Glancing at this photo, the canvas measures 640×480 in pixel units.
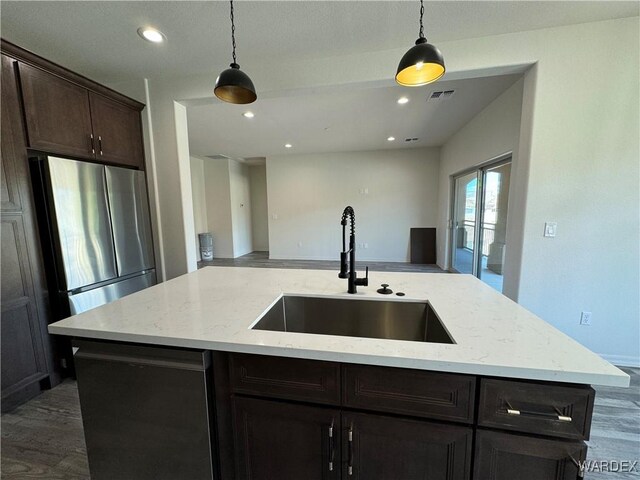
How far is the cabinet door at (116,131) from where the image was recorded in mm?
2227

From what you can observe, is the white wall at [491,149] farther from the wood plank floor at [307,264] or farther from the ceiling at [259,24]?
the ceiling at [259,24]

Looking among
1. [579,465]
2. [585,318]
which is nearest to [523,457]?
[579,465]

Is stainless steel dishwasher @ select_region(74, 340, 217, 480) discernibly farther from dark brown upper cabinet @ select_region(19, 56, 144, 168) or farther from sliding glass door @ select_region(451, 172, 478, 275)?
sliding glass door @ select_region(451, 172, 478, 275)

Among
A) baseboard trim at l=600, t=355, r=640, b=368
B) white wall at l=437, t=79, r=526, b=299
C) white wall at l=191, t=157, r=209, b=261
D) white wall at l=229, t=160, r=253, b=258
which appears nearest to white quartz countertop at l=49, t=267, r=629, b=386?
white wall at l=437, t=79, r=526, b=299

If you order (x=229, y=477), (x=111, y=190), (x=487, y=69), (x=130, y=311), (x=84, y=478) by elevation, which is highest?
(x=487, y=69)

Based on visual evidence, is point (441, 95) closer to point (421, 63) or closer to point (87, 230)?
point (421, 63)

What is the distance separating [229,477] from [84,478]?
3.19 ft

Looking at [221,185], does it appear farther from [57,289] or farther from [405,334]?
[405,334]

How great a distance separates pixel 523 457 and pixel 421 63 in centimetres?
155

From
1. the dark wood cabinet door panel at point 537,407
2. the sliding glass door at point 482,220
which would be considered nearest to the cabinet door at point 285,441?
the dark wood cabinet door panel at point 537,407

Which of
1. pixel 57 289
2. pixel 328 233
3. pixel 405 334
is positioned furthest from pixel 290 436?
pixel 328 233

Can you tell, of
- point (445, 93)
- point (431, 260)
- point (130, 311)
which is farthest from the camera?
point (431, 260)

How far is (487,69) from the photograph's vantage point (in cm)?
208

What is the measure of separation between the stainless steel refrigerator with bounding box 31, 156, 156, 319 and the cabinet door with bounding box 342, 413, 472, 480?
2239 millimetres
